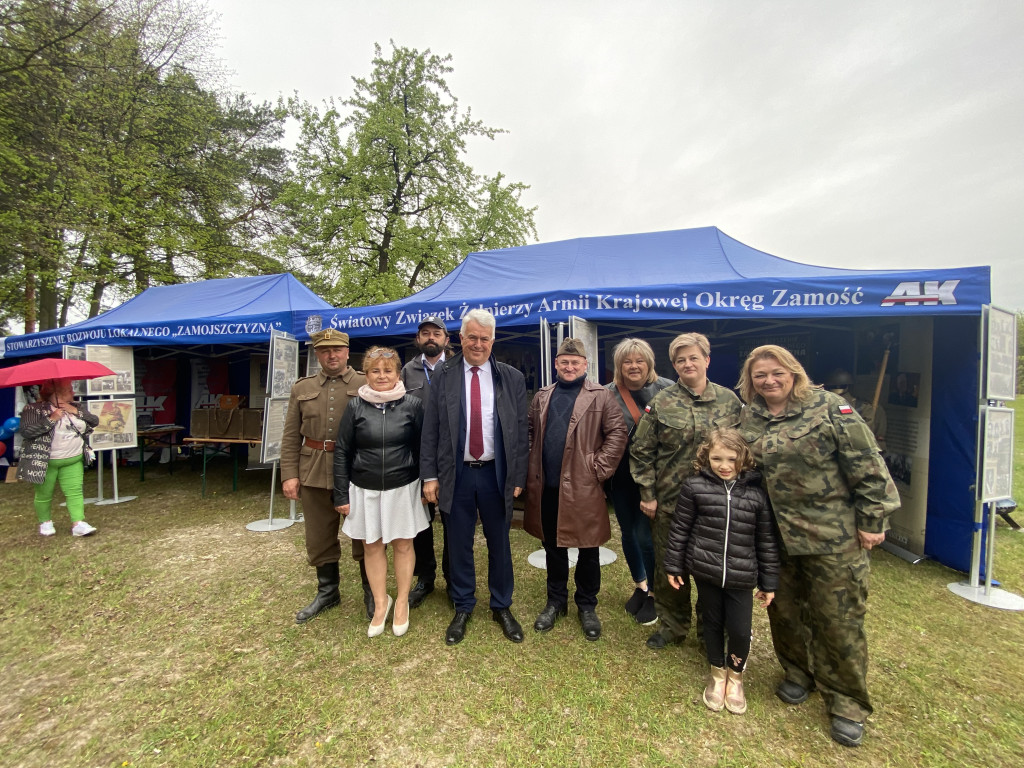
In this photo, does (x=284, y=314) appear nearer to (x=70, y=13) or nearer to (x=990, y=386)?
(x=70, y=13)

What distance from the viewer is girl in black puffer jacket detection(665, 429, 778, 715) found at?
6.36ft

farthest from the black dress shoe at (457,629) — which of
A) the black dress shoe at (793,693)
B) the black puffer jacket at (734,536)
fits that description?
the black dress shoe at (793,693)

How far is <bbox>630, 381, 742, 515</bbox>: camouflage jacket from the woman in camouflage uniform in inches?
11.8

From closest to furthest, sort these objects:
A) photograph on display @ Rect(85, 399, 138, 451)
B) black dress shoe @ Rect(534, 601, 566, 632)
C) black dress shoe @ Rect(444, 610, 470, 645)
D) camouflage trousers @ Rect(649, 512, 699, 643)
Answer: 1. camouflage trousers @ Rect(649, 512, 699, 643)
2. black dress shoe @ Rect(444, 610, 470, 645)
3. black dress shoe @ Rect(534, 601, 566, 632)
4. photograph on display @ Rect(85, 399, 138, 451)

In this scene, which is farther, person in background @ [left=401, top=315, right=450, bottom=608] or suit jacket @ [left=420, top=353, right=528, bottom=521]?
person in background @ [left=401, top=315, right=450, bottom=608]

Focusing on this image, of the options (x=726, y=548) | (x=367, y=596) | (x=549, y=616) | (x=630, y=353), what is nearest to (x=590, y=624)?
(x=549, y=616)

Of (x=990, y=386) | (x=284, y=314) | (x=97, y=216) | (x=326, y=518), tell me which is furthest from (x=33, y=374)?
(x=97, y=216)

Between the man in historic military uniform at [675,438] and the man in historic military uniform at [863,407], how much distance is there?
8.11 ft

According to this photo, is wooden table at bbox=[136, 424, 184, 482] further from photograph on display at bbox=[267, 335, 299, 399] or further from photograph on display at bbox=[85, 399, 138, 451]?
photograph on display at bbox=[267, 335, 299, 399]

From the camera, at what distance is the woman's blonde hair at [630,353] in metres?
2.72

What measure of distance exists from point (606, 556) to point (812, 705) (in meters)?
1.94

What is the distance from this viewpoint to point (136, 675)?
239 centimetres

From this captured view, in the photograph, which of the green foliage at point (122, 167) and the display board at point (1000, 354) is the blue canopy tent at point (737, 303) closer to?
the display board at point (1000, 354)

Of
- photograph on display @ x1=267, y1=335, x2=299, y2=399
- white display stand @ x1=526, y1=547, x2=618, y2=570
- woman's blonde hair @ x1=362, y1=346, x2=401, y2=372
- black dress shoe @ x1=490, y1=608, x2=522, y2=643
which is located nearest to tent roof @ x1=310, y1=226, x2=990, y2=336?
photograph on display @ x1=267, y1=335, x2=299, y2=399
